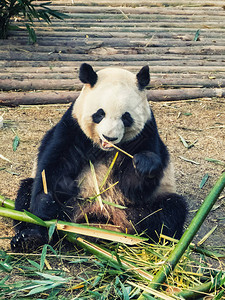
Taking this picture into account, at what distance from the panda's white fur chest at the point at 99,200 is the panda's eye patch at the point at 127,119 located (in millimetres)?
454

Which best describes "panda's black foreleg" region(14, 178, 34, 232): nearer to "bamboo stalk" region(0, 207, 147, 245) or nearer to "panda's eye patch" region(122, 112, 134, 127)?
"bamboo stalk" region(0, 207, 147, 245)

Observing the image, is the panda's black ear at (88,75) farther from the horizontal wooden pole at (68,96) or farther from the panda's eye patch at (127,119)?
the horizontal wooden pole at (68,96)

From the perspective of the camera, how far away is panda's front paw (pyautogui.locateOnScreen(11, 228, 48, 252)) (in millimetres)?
3348

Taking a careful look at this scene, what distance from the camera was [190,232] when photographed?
2654mm

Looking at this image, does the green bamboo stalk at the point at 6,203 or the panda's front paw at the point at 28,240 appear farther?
the green bamboo stalk at the point at 6,203

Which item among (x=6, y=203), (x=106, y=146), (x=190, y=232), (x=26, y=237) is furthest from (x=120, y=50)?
(x=190, y=232)

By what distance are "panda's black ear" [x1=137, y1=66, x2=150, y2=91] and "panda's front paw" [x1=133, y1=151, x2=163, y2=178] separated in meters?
0.53

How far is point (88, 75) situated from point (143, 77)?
41 centimetres

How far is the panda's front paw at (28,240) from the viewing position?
3348mm

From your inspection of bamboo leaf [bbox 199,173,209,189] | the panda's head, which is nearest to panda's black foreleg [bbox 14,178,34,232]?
the panda's head

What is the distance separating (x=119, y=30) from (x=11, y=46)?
1.91m

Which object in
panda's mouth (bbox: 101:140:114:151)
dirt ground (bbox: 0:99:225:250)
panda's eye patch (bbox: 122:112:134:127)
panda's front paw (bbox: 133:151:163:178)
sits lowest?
dirt ground (bbox: 0:99:225:250)

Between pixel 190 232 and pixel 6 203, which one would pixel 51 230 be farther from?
pixel 190 232

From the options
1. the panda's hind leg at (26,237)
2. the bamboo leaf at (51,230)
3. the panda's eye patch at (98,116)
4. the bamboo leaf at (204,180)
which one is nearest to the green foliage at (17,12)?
the bamboo leaf at (204,180)
